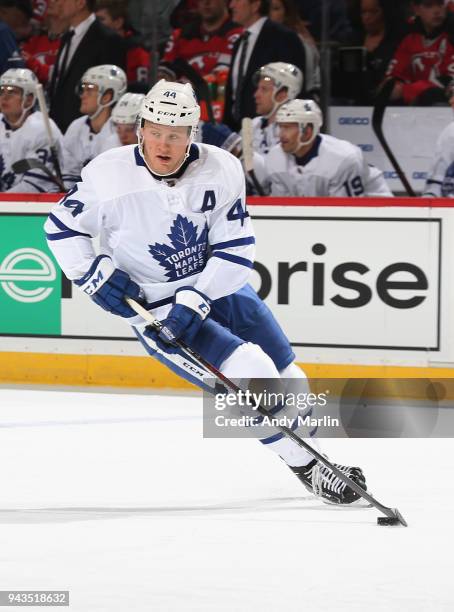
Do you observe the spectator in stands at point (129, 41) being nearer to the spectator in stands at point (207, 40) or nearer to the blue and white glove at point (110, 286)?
the spectator in stands at point (207, 40)

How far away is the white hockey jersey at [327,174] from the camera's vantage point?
6129 mm

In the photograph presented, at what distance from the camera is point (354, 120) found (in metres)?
6.96

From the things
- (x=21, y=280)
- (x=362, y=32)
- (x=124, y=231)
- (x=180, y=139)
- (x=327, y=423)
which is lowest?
(x=327, y=423)

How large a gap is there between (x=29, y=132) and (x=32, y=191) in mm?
549

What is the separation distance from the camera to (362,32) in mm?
Result: 7145

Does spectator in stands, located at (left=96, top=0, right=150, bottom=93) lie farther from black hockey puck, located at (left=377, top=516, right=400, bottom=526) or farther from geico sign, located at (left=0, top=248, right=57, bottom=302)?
black hockey puck, located at (left=377, top=516, right=400, bottom=526)

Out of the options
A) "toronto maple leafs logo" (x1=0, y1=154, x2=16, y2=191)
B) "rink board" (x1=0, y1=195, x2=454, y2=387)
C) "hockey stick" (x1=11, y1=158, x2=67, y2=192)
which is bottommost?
"rink board" (x1=0, y1=195, x2=454, y2=387)

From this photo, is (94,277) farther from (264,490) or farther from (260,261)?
(260,261)

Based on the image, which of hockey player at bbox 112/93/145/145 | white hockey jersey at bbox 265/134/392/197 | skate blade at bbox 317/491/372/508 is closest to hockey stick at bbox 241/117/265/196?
white hockey jersey at bbox 265/134/392/197

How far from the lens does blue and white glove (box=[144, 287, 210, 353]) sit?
375cm

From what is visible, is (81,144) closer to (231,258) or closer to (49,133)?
(49,133)

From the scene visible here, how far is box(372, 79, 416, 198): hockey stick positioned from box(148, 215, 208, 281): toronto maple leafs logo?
9.30 feet

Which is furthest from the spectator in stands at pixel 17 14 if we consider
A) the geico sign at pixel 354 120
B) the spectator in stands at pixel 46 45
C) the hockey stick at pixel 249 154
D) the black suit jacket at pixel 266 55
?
the hockey stick at pixel 249 154

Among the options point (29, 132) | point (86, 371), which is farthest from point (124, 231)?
point (29, 132)
